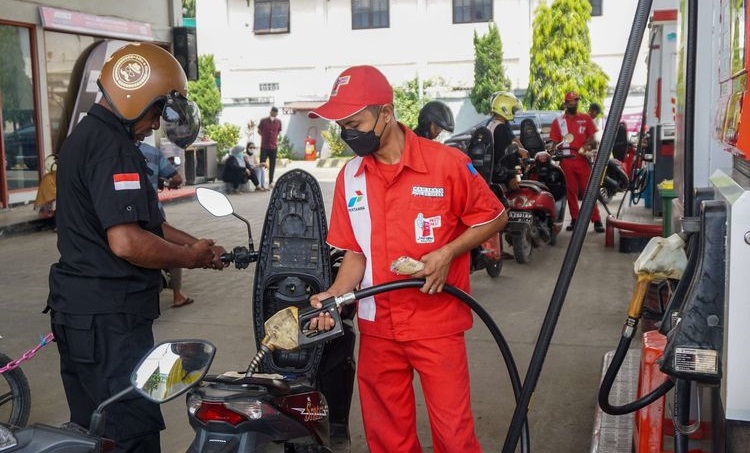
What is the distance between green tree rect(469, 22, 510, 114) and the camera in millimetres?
32812

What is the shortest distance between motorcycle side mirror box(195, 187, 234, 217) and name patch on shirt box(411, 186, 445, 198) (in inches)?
29.0

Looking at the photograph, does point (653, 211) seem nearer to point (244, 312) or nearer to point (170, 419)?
point (244, 312)

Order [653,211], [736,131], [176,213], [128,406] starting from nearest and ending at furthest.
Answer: [736,131] < [128,406] < [653,211] < [176,213]

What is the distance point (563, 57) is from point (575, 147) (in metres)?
20.5

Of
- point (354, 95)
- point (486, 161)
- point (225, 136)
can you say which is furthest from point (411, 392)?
point (225, 136)

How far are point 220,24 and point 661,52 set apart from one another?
88.7ft

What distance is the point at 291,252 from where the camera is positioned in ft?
Answer: 13.1

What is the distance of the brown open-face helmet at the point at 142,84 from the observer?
3.34m

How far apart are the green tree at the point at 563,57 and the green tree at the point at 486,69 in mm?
1487

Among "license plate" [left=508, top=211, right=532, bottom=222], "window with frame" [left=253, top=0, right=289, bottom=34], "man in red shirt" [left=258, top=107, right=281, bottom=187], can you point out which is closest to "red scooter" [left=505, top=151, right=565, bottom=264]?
"license plate" [left=508, top=211, right=532, bottom=222]

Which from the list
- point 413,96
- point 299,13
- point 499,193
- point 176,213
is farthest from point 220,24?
point 499,193

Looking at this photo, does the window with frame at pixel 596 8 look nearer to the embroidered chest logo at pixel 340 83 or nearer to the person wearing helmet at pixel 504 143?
the person wearing helmet at pixel 504 143

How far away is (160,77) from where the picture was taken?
338cm

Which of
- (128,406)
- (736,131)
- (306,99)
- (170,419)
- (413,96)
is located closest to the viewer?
(736,131)
